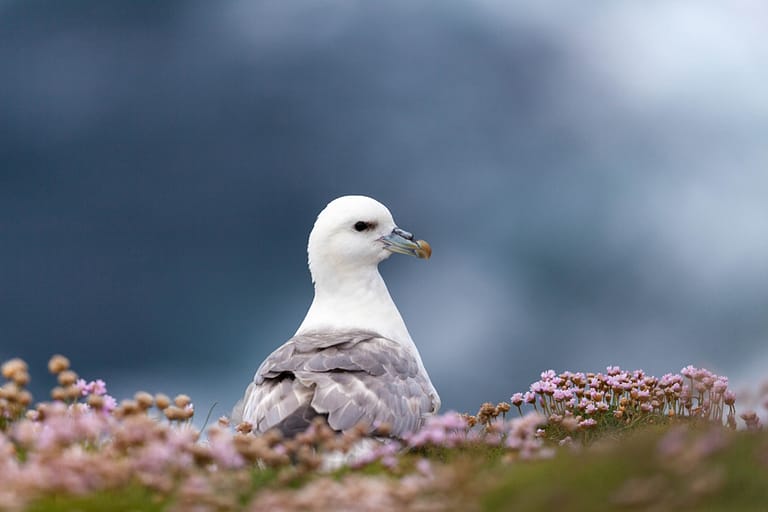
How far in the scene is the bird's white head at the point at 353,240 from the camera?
11500mm

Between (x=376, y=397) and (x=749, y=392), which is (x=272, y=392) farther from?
(x=749, y=392)

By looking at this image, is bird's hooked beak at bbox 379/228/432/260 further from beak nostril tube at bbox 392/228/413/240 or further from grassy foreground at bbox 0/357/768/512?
grassy foreground at bbox 0/357/768/512

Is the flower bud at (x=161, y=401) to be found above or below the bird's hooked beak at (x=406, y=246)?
below

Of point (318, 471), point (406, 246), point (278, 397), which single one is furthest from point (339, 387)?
point (406, 246)

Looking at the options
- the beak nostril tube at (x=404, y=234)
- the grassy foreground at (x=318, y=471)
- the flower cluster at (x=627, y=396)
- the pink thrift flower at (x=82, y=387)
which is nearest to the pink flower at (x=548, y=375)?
the flower cluster at (x=627, y=396)

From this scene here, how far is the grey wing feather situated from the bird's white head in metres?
1.16

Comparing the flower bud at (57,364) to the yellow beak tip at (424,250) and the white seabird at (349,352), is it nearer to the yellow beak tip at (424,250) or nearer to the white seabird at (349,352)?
the white seabird at (349,352)

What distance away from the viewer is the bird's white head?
1150 cm

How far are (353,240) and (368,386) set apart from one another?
8.36 ft

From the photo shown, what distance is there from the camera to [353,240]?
11.5m

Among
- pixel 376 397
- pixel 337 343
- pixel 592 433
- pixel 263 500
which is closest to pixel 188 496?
pixel 263 500

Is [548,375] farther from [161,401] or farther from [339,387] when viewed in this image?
[161,401]

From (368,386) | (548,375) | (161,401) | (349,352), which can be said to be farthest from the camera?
(548,375)

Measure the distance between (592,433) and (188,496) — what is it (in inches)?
253
